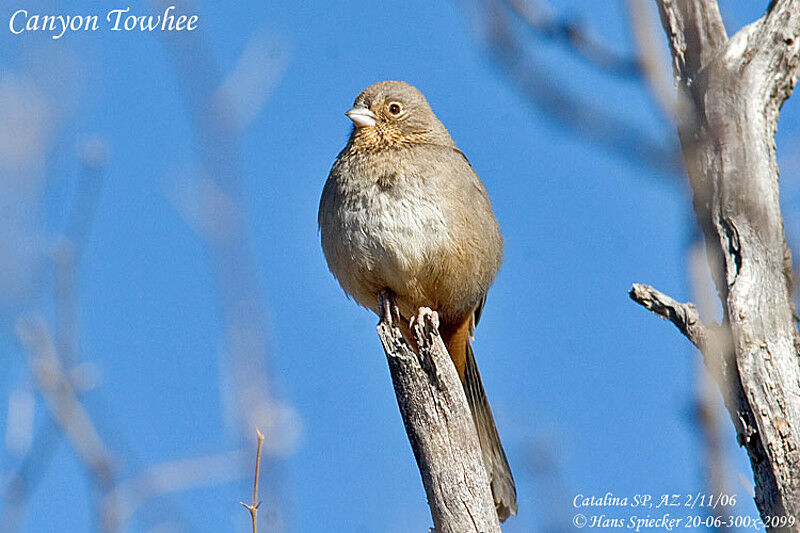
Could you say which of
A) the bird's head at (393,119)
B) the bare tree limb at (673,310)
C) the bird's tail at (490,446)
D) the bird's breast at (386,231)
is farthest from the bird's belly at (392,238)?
the bare tree limb at (673,310)

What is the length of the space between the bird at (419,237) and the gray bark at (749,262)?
5.73 feet

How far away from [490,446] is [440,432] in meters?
1.07

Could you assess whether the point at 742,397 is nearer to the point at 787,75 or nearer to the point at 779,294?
the point at 779,294

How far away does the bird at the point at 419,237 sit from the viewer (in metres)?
5.09

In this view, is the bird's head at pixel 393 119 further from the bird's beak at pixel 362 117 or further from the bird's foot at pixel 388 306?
the bird's foot at pixel 388 306

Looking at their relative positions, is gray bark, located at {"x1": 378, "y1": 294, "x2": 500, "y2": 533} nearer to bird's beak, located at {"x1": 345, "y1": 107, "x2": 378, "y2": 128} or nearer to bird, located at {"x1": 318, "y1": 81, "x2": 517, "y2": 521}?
bird, located at {"x1": 318, "y1": 81, "x2": 517, "y2": 521}

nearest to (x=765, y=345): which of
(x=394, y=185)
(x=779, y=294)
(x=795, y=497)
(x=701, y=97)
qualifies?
(x=779, y=294)

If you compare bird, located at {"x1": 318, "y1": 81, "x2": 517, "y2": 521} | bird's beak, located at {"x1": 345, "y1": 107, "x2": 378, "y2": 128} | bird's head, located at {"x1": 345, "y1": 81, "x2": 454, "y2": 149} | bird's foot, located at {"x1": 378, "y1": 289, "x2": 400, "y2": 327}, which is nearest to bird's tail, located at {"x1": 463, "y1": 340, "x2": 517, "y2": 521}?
bird, located at {"x1": 318, "y1": 81, "x2": 517, "y2": 521}

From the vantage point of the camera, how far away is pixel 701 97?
2.71m

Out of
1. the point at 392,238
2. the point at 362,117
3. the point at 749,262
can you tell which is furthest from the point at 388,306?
the point at 749,262

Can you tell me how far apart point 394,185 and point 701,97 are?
2.64 meters

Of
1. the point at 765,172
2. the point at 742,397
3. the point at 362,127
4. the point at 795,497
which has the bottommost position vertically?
the point at 795,497

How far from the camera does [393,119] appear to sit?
593 cm

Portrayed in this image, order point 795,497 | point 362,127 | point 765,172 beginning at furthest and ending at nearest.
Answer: point 362,127 < point 765,172 < point 795,497
